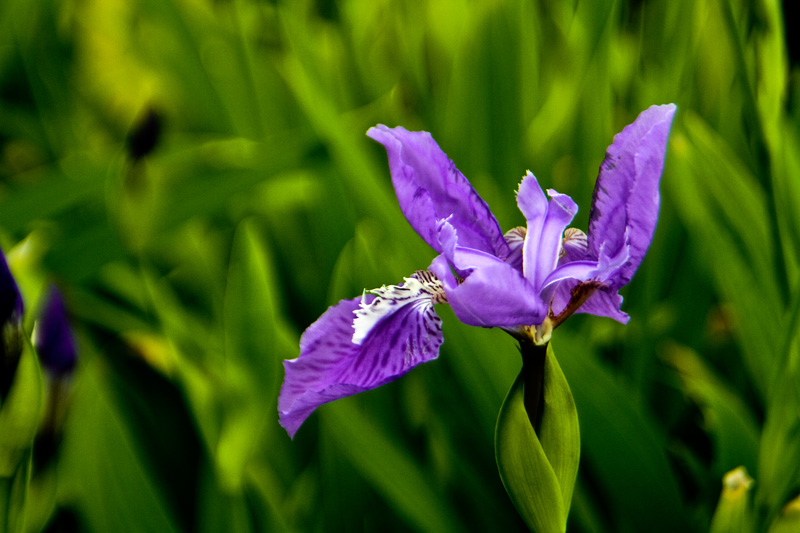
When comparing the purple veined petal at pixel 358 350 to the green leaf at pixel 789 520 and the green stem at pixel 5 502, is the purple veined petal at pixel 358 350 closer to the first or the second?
the green stem at pixel 5 502

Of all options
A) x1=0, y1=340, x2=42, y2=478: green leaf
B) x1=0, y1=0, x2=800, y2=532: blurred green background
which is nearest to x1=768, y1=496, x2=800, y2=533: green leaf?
x1=0, y1=0, x2=800, y2=532: blurred green background

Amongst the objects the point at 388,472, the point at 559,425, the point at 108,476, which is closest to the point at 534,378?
the point at 559,425

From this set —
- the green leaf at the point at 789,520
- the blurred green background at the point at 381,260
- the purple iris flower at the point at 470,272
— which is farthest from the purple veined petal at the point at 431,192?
the green leaf at the point at 789,520

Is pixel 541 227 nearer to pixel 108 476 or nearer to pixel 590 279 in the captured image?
pixel 590 279

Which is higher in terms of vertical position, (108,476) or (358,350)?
(358,350)

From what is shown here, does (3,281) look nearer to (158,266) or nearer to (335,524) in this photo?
(335,524)

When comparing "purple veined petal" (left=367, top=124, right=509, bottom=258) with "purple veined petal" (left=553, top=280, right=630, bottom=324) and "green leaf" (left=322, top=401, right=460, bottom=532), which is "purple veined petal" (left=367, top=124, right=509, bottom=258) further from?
"green leaf" (left=322, top=401, right=460, bottom=532)

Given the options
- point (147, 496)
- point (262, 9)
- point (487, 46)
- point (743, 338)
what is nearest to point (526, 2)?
point (487, 46)
